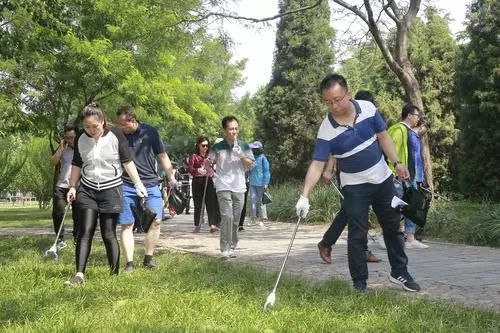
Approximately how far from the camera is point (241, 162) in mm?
7246

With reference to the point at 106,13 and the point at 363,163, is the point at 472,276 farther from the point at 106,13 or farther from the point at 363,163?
the point at 106,13

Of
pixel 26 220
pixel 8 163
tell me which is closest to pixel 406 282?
pixel 26 220

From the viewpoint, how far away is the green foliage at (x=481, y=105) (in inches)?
611

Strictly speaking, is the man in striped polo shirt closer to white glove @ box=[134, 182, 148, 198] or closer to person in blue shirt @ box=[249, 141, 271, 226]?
white glove @ box=[134, 182, 148, 198]

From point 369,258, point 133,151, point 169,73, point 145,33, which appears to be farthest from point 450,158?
point 133,151

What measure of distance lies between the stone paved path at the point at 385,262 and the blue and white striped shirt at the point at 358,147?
3.51ft

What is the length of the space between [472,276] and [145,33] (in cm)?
862

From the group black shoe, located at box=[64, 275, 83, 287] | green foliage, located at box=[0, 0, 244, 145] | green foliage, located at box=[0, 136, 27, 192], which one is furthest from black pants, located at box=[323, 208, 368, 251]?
green foliage, located at box=[0, 136, 27, 192]

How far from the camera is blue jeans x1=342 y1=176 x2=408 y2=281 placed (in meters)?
4.95

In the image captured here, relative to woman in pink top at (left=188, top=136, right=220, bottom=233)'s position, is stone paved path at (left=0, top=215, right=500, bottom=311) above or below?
below

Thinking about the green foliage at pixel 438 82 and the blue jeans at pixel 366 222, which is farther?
the green foliage at pixel 438 82

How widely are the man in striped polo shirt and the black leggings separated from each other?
6.86 feet

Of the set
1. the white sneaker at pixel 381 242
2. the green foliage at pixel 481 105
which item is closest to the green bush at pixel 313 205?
the white sneaker at pixel 381 242

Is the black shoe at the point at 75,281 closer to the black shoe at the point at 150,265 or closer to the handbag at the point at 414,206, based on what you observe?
the black shoe at the point at 150,265
